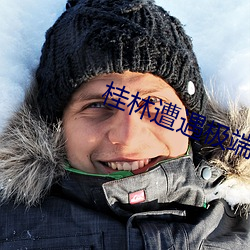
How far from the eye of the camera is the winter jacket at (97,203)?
1172 mm

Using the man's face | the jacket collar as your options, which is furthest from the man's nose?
the jacket collar

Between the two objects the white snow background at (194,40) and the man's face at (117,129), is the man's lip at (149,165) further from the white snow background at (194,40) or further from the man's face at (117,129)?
the white snow background at (194,40)

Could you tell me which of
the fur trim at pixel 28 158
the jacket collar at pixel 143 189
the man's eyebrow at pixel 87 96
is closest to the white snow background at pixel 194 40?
the fur trim at pixel 28 158

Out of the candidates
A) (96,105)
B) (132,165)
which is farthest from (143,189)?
(96,105)

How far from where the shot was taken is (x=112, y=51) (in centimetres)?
121

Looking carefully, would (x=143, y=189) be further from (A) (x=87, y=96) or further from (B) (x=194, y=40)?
Result: (B) (x=194, y=40)

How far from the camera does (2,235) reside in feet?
3.89

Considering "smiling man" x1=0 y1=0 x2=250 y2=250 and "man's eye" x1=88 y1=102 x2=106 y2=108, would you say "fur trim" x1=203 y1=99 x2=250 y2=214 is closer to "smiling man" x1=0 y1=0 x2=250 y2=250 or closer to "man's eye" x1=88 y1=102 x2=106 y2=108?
"smiling man" x1=0 y1=0 x2=250 y2=250

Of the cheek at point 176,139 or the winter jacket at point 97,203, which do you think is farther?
the cheek at point 176,139

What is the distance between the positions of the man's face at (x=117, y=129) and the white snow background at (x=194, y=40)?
22 centimetres

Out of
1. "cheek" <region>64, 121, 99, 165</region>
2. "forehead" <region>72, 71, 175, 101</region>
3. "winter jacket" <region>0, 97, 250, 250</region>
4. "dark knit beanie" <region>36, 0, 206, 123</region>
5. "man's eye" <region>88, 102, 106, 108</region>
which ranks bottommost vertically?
"winter jacket" <region>0, 97, 250, 250</region>

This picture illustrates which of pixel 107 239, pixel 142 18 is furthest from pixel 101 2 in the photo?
pixel 107 239

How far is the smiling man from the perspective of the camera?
120 cm

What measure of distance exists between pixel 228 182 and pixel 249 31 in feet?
1.89
